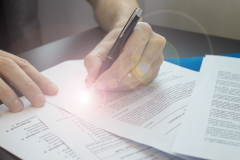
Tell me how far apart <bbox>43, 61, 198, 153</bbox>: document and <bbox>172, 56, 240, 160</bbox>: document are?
2 centimetres

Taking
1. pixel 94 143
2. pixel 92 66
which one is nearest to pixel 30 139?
pixel 94 143

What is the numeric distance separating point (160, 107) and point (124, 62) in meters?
0.11

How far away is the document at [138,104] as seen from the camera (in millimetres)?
447

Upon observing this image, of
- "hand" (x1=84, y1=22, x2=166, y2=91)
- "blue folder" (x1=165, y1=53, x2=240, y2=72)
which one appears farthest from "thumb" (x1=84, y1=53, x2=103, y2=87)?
"blue folder" (x1=165, y1=53, x2=240, y2=72)

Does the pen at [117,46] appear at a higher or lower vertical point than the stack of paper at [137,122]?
higher

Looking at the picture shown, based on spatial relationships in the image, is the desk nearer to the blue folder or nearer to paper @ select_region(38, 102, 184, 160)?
the blue folder

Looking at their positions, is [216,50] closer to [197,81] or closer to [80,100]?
[197,81]

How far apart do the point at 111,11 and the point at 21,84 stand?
0.46m

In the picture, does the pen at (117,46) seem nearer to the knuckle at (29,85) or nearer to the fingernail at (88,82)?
the fingernail at (88,82)

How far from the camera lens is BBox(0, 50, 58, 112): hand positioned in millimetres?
514

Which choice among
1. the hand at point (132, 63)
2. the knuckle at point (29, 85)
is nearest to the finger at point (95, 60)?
the hand at point (132, 63)

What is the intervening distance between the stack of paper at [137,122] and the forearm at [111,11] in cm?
29

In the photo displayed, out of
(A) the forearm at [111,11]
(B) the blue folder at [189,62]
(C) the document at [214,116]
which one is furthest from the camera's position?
(A) the forearm at [111,11]

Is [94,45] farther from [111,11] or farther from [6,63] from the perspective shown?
[6,63]
